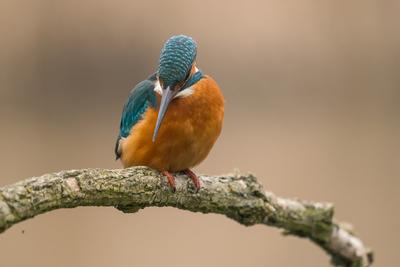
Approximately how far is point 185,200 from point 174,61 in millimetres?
350

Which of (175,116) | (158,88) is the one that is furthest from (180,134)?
(158,88)

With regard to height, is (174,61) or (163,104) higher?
(174,61)

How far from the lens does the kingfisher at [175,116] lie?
7.43 ft

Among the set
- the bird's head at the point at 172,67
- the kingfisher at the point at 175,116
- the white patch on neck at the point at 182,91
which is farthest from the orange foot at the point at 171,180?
the white patch on neck at the point at 182,91

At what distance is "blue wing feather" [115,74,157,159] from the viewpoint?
2406mm

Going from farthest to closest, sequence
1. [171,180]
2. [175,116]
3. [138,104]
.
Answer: [138,104] < [175,116] < [171,180]

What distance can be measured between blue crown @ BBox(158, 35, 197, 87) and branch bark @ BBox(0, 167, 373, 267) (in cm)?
25

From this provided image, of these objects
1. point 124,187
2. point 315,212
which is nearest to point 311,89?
point 315,212

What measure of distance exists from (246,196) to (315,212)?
29 cm

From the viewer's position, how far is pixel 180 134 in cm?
232

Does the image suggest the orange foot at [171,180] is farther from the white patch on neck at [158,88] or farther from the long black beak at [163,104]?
the white patch on neck at [158,88]

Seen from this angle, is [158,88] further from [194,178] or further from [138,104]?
Answer: [194,178]

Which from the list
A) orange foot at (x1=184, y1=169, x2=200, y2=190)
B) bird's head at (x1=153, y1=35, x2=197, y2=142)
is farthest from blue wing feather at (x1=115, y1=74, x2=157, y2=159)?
orange foot at (x1=184, y1=169, x2=200, y2=190)

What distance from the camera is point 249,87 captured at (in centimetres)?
501
